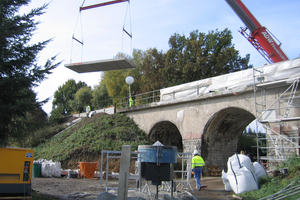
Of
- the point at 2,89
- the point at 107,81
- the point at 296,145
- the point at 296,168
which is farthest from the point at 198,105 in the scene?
the point at 107,81

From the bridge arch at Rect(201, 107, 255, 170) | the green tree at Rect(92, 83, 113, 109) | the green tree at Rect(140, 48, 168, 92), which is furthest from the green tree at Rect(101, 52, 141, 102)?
the bridge arch at Rect(201, 107, 255, 170)

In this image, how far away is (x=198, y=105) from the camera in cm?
1641

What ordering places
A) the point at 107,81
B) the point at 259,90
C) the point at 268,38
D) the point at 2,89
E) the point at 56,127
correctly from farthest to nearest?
1. the point at 107,81
2. the point at 56,127
3. the point at 268,38
4. the point at 259,90
5. the point at 2,89

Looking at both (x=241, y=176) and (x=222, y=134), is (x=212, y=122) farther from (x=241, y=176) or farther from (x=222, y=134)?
(x=241, y=176)

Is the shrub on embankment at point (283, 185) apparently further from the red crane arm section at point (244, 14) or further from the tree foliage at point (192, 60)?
the tree foliage at point (192, 60)

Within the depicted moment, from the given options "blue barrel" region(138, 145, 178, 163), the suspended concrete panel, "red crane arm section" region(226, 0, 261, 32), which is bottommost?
"blue barrel" region(138, 145, 178, 163)

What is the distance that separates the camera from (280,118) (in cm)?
1169

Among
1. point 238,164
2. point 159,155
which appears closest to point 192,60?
point 238,164

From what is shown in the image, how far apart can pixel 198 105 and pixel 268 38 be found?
17.6 feet

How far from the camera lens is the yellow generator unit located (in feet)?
20.7

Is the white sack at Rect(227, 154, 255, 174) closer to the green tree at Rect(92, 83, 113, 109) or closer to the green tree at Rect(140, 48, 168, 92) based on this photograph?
the green tree at Rect(140, 48, 168, 92)

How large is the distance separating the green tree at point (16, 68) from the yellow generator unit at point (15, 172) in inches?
33.3

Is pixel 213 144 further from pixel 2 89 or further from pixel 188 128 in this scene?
pixel 2 89

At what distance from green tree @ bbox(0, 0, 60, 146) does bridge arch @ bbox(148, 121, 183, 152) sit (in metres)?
12.8
